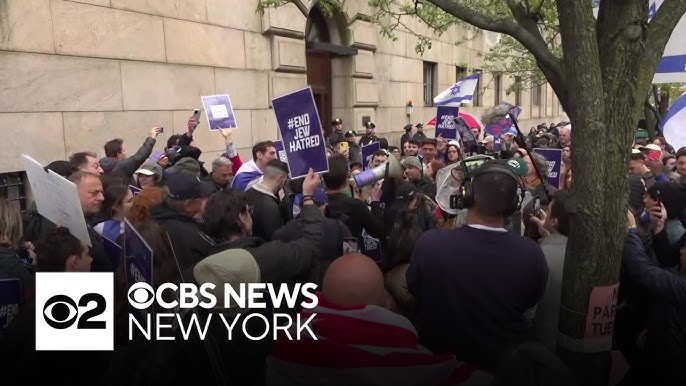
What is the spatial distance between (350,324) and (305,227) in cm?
171

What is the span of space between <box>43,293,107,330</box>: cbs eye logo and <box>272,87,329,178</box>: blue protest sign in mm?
2052

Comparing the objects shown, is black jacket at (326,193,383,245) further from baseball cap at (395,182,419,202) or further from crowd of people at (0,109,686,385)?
baseball cap at (395,182,419,202)

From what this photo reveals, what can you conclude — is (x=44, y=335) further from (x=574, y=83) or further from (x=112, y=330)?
(x=574, y=83)

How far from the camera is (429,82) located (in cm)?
2012

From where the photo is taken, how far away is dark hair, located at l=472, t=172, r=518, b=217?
262 cm

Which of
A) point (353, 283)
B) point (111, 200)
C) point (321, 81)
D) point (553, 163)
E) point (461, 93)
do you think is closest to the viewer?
point (353, 283)

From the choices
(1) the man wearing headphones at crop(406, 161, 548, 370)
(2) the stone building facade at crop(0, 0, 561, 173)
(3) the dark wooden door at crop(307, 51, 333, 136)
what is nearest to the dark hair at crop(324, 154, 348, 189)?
(1) the man wearing headphones at crop(406, 161, 548, 370)

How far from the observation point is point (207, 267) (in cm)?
264

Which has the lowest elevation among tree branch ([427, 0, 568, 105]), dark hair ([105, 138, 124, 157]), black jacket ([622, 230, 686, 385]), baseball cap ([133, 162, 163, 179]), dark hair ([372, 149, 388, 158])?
black jacket ([622, 230, 686, 385])

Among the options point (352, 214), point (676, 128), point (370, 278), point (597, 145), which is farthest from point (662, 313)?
point (676, 128)

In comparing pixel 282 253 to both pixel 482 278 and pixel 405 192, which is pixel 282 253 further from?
pixel 405 192

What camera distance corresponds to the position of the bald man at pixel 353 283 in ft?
6.99

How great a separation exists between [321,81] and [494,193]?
12524mm

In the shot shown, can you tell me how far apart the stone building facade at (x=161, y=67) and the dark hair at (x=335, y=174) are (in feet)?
16.5
